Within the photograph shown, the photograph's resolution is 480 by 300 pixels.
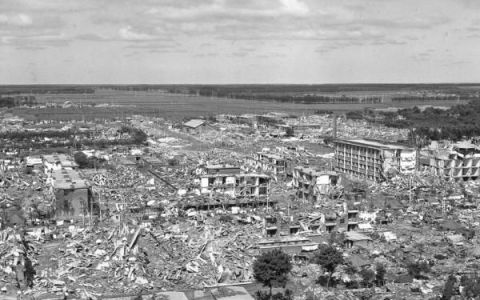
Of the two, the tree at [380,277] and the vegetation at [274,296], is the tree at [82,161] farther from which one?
the tree at [380,277]

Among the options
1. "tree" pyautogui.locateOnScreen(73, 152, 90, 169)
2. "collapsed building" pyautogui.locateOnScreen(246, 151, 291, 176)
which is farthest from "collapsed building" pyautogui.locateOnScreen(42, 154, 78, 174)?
"collapsed building" pyautogui.locateOnScreen(246, 151, 291, 176)

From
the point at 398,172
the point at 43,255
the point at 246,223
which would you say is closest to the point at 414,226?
the point at 246,223

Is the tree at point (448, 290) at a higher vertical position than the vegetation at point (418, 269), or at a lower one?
higher

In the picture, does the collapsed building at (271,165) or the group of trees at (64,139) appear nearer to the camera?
the collapsed building at (271,165)

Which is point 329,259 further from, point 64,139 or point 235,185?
point 64,139

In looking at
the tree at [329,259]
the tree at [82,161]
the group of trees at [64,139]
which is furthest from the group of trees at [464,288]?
the group of trees at [64,139]
